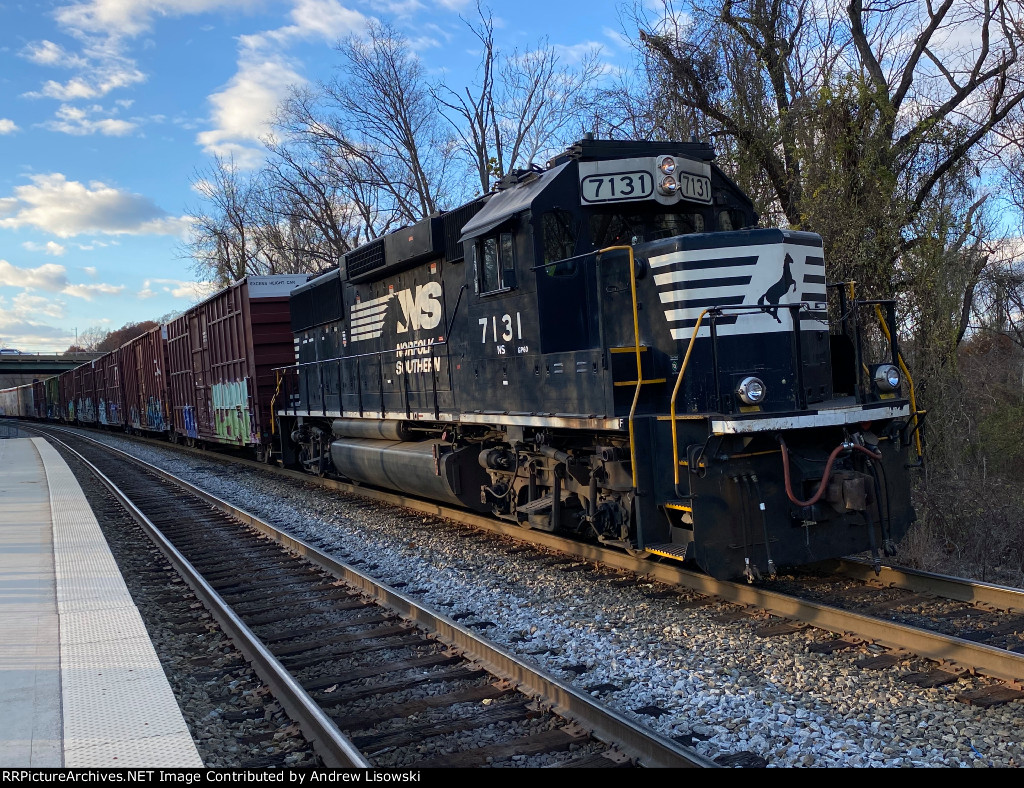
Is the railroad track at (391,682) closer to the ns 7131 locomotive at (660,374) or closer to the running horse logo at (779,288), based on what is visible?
the ns 7131 locomotive at (660,374)

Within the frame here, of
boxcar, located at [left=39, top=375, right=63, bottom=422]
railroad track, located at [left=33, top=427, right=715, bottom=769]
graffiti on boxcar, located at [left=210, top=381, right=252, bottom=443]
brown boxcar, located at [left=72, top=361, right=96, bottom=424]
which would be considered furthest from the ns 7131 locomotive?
boxcar, located at [left=39, top=375, right=63, bottom=422]

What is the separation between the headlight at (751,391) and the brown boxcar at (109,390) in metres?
32.4

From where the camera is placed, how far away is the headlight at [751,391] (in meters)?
5.63

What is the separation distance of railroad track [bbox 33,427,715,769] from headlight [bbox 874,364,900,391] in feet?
12.3

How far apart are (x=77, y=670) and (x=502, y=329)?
14.7 feet

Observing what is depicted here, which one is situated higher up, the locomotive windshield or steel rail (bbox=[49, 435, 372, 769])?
the locomotive windshield

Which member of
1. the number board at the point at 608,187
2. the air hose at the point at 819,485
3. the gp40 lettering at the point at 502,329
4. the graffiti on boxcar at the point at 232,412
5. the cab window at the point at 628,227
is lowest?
the air hose at the point at 819,485

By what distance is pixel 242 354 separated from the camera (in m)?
16.8

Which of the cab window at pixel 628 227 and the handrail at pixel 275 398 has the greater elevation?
the cab window at pixel 628 227

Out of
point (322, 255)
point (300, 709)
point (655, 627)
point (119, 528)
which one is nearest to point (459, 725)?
point (300, 709)

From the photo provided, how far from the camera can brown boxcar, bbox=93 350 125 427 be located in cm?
3384

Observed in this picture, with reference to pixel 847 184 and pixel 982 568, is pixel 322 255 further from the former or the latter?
pixel 982 568

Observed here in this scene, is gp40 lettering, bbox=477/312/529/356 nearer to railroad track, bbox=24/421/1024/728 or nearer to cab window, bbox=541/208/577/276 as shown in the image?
cab window, bbox=541/208/577/276

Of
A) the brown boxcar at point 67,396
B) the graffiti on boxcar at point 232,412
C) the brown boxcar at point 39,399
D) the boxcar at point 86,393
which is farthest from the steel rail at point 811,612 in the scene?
the brown boxcar at point 39,399
